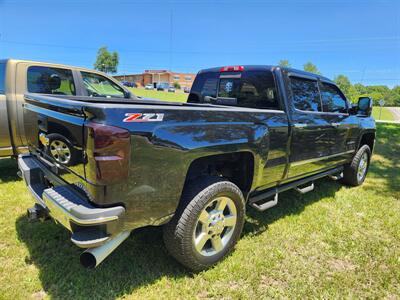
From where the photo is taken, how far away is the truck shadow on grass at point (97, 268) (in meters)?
2.35

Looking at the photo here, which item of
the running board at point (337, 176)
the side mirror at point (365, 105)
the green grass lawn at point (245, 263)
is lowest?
the green grass lawn at point (245, 263)

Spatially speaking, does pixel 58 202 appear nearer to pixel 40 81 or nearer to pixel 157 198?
pixel 157 198

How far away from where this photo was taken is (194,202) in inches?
94.1

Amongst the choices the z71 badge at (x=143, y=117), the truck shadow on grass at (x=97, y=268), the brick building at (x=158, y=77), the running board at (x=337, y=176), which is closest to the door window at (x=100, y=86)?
the truck shadow on grass at (x=97, y=268)

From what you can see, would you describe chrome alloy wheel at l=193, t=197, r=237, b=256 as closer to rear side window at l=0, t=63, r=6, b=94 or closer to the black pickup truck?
the black pickup truck

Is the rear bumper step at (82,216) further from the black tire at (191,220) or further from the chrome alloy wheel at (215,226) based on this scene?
the chrome alloy wheel at (215,226)

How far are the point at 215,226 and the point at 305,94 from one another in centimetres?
222

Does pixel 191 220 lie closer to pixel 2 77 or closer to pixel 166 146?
pixel 166 146

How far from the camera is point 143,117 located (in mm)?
1952

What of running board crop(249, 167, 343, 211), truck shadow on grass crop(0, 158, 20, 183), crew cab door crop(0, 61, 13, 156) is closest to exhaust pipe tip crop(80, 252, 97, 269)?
running board crop(249, 167, 343, 211)

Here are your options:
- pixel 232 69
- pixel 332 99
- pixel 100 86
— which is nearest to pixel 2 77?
pixel 100 86

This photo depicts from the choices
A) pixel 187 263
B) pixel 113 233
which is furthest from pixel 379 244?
pixel 113 233

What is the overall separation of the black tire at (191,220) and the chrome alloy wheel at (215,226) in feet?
0.21

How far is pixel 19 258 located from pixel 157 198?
1629mm
